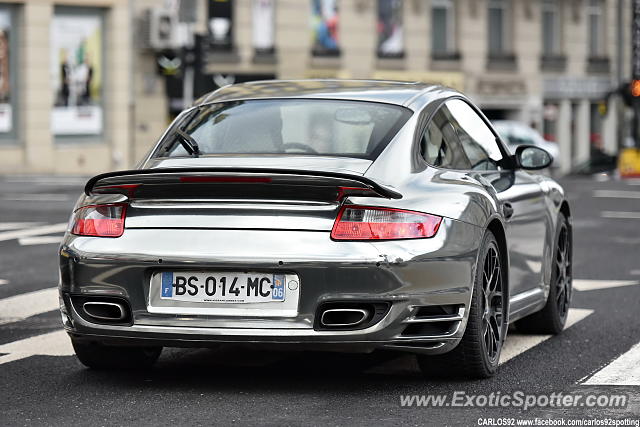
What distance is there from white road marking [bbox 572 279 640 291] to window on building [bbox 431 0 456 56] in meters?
34.1

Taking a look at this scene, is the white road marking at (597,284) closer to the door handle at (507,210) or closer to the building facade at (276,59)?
the door handle at (507,210)

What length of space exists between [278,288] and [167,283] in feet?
1.59

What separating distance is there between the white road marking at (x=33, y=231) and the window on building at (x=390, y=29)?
28.0 m

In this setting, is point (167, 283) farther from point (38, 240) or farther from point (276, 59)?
point (276, 59)

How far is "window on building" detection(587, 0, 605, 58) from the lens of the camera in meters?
52.3

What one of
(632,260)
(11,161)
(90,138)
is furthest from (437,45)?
(632,260)

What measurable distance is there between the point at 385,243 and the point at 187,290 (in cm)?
85

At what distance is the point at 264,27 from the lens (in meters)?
41.3

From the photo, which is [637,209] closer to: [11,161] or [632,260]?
[632,260]

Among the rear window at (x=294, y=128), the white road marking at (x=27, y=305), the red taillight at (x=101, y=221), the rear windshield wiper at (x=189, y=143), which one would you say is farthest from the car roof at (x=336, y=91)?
the white road marking at (x=27, y=305)

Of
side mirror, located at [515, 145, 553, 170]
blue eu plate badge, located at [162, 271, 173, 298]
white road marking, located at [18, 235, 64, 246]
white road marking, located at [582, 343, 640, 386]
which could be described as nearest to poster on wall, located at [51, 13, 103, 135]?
white road marking, located at [18, 235, 64, 246]

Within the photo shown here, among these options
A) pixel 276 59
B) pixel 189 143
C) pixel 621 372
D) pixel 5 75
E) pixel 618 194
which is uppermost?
pixel 276 59

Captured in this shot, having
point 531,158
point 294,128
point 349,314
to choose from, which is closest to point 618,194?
point 531,158

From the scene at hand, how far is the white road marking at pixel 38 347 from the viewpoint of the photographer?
307 inches
